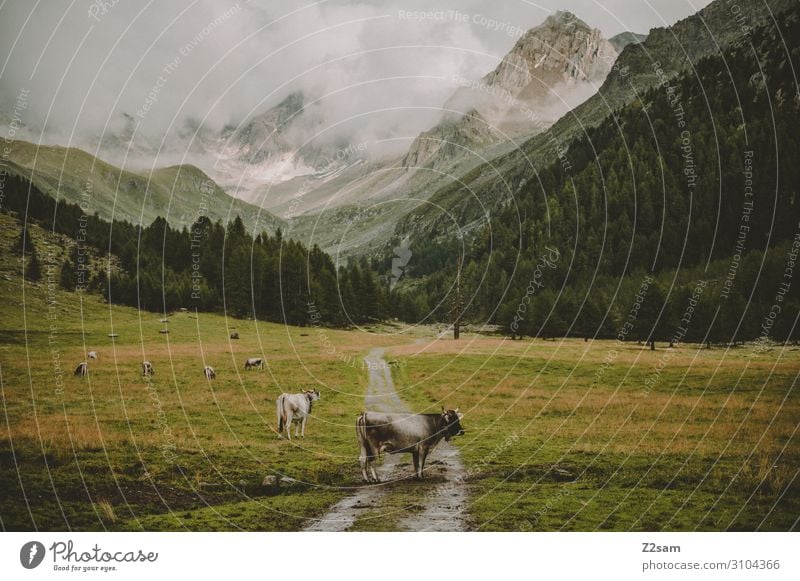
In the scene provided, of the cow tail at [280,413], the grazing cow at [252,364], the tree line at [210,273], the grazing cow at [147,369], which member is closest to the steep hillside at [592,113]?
the tree line at [210,273]

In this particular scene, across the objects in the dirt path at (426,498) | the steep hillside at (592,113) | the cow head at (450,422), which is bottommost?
the dirt path at (426,498)

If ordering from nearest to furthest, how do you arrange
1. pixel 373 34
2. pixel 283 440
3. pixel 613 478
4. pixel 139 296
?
pixel 613 478
pixel 283 440
pixel 373 34
pixel 139 296

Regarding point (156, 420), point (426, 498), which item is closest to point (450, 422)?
point (426, 498)

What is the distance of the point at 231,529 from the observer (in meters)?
16.1

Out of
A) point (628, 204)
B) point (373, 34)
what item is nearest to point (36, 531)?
point (373, 34)

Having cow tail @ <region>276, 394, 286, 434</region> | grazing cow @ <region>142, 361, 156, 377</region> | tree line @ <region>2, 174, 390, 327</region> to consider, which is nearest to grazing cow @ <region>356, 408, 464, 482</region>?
cow tail @ <region>276, 394, 286, 434</region>

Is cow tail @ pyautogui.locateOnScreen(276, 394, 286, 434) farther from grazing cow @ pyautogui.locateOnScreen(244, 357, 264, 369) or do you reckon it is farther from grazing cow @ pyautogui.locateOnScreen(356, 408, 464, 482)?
grazing cow @ pyautogui.locateOnScreen(356, 408, 464, 482)

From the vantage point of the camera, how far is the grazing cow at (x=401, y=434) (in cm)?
1638

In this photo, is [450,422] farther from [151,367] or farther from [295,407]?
[151,367]

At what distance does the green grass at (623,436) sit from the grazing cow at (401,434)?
166cm

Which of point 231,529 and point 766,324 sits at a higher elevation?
point 766,324

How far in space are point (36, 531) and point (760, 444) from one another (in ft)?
73.6

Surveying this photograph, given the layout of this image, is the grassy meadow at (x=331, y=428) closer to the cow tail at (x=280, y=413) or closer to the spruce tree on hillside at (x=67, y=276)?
the cow tail at (x=280, y=413)
